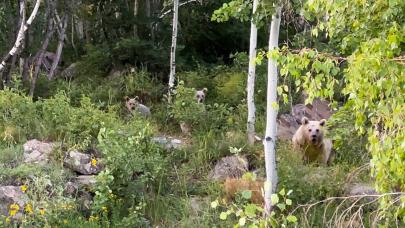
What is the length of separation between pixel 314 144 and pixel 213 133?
163 cm

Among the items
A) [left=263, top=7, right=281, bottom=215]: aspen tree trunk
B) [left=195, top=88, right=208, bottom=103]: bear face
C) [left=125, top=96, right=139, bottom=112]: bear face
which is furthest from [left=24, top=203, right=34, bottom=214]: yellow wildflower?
[left=195, top=88, right=208, bottom=103]: bear face

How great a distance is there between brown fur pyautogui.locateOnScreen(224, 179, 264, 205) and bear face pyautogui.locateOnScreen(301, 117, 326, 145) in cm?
183

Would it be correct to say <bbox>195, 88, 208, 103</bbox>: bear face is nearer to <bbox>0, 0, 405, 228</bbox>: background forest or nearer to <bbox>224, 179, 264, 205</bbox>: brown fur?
<bbox>0, 0, 405, 228</bbox>: background forest

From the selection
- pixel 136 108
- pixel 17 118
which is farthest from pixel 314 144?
pixel 17 118

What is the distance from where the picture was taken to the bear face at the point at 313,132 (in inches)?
369

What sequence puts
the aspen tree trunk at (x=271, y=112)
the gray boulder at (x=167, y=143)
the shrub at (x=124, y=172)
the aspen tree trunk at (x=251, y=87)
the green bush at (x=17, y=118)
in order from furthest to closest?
the aspen tree trunk at (x=251, y=87) → the gray boulder at (x=167, y=143) → the green bush at (x=17, y=118) → the shrub at (x=124, y=172) → the aspen tree trunk at (x=271, y=112)

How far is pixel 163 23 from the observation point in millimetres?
15266

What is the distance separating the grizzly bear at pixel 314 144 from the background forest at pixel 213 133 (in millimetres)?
229

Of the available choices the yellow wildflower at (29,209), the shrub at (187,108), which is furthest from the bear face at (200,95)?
the yellow wildflower at (29,209)

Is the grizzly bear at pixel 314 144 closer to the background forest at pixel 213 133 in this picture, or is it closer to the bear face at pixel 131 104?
the background forest at pixel 213 133

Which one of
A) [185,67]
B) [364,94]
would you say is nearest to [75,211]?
[364,94]

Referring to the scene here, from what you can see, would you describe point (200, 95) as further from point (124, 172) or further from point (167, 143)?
point (124, 172)

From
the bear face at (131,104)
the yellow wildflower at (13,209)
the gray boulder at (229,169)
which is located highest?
the bear face at (131,104)

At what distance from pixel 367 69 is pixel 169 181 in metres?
5.23
